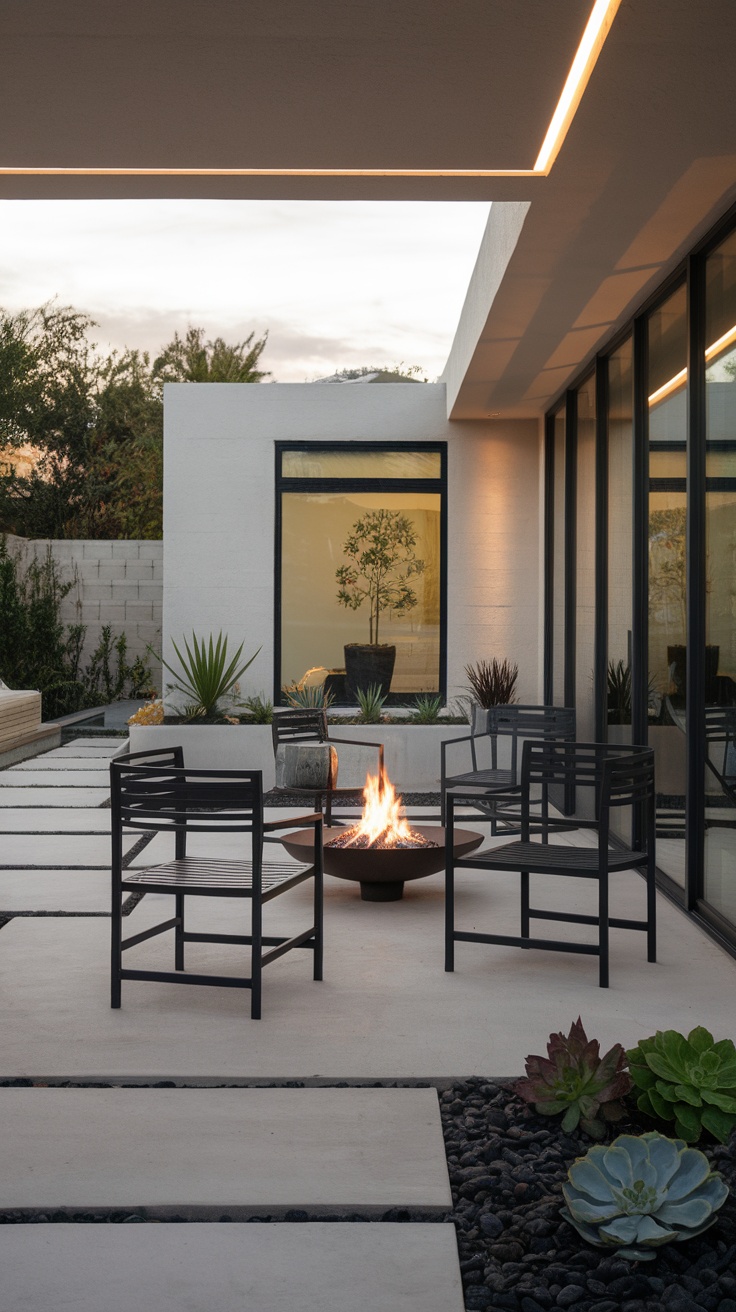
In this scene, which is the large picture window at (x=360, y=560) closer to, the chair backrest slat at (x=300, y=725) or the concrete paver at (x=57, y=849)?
the chair backrest slat at (x=300, y=725)

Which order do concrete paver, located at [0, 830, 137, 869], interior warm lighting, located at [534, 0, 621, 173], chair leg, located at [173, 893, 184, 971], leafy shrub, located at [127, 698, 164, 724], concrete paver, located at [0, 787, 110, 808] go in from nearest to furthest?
interior warm lighting, located at [534, 0, 621, 173]
chair leg, located at [173, 893, 184, 971]
concrete paver, located at [0, 830, 137, 869]
concrete paver, located at [0, 787, 110, 808]
leafy shrub, located at [127, 698, 164, 724]

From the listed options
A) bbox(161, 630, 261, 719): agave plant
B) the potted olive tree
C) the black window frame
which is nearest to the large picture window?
the potted olive tree

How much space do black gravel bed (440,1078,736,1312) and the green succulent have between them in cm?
7

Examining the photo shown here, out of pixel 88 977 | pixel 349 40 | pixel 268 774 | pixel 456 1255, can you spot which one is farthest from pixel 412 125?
pixel 268 774

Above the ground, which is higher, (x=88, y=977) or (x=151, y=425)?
(x=151, y=425)

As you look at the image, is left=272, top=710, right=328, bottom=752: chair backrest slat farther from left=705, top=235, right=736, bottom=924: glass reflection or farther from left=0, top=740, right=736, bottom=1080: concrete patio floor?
left=705, top=235, right=736, bottom=924: glass reflection

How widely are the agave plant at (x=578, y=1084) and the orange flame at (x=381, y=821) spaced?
6.81 feet

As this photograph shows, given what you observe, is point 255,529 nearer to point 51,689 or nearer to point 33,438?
point 51,689

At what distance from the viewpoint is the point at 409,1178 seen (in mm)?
Result: 2514

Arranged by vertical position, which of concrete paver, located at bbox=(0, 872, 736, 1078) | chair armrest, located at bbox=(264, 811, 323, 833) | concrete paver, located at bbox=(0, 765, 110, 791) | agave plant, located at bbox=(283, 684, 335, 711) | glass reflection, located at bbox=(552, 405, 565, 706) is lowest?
concrete paver, located at bbox=(0, 872, 736, 1078)

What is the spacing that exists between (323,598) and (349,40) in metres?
6.60

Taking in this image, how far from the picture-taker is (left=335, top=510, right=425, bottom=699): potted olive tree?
9742mm

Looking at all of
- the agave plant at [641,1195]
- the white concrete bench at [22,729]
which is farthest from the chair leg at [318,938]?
the white concrete bench at [22,729]

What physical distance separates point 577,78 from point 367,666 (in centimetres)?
654
